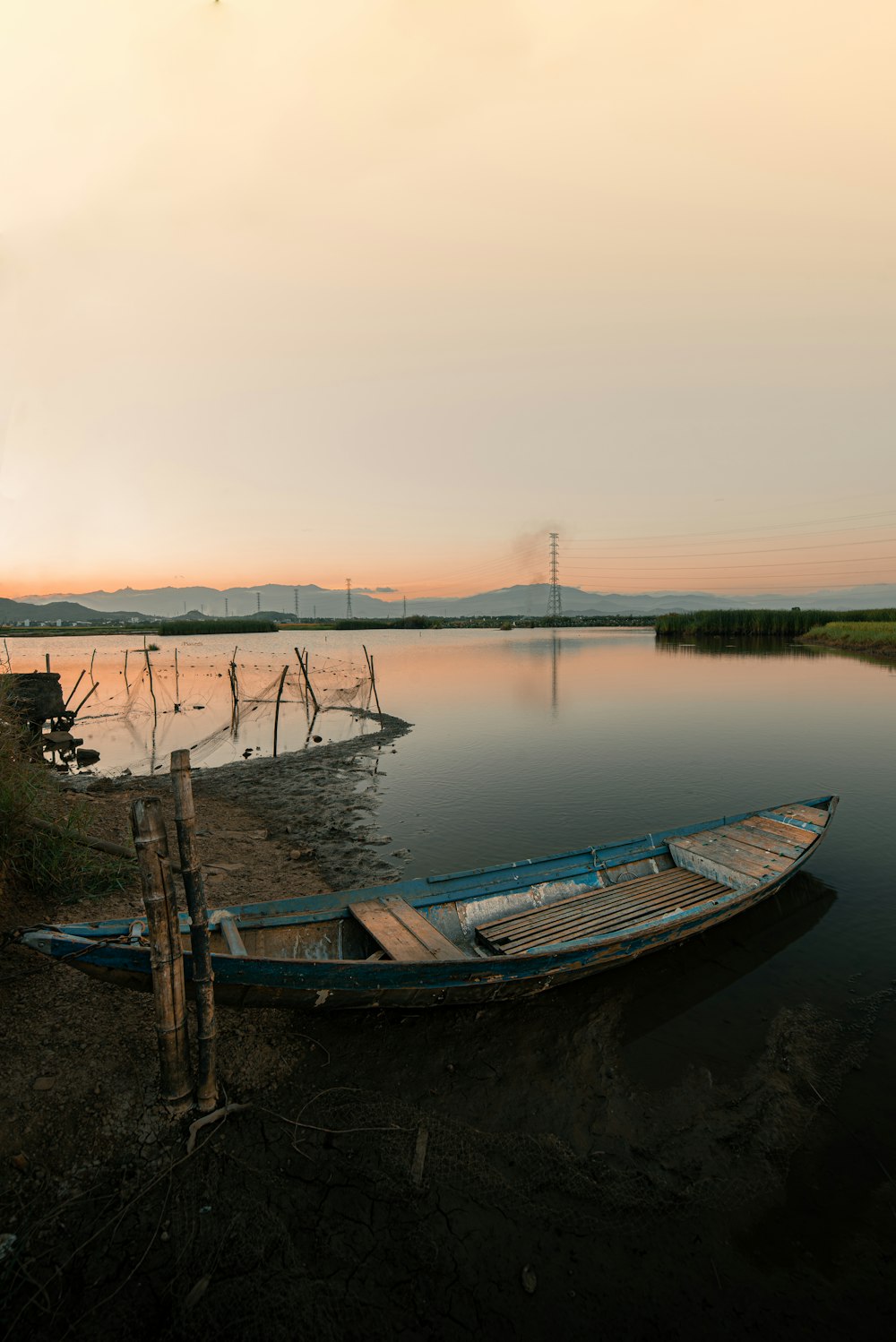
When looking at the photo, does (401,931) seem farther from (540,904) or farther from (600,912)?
(600,912)

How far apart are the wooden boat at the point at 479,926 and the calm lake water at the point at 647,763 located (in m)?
0.90

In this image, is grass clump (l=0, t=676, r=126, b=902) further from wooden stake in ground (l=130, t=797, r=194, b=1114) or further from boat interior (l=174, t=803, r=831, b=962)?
wooden stake in ground (l=130, t=797, r=194, b=1114)

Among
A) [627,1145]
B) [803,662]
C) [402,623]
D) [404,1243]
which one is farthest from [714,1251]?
[402,623]

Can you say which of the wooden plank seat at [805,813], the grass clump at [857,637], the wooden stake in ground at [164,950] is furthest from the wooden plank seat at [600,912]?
the grass clump at [857,637]

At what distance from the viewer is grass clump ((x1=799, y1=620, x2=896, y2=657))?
5106 centimetres

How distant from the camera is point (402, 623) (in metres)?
150

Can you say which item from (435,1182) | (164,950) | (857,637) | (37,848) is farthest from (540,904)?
(857,637)

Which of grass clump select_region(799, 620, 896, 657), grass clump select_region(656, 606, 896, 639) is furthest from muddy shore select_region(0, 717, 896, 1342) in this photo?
grass clump select_region(656, 606, 896, 639)

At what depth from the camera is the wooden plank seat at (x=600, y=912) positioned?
295 inches

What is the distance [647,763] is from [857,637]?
161ft

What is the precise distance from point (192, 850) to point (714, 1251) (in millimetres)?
4735

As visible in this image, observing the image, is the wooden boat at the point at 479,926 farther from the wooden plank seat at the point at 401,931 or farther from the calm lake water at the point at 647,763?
the calm lake water at the point at 647,763

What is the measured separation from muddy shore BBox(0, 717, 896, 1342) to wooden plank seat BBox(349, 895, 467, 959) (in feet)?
2.54

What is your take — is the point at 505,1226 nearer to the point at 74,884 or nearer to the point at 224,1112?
the point at 224,1112
